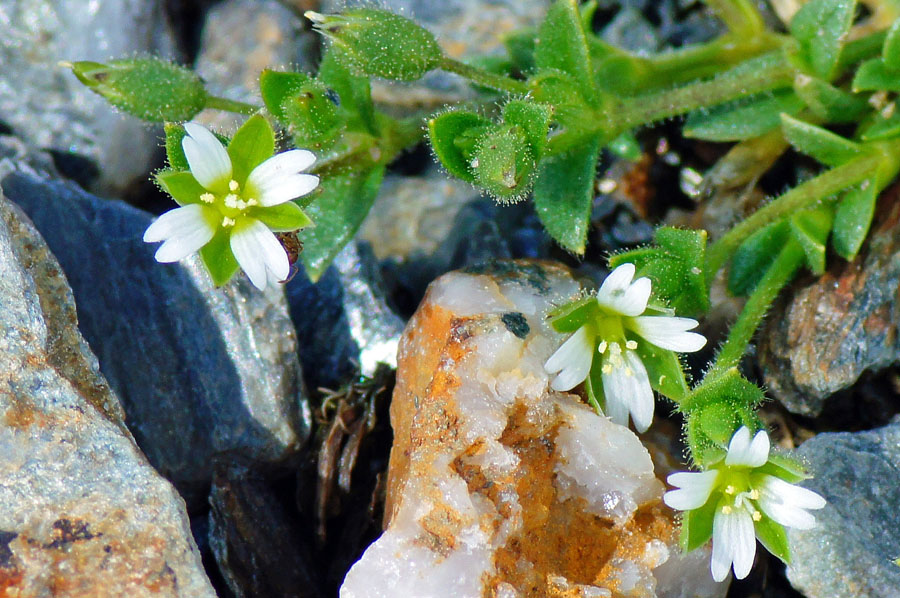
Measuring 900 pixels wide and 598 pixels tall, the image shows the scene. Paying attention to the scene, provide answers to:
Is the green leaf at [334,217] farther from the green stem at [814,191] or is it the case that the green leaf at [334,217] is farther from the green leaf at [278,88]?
the green stem at [814,191]

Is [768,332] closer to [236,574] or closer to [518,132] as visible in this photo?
[518,132]

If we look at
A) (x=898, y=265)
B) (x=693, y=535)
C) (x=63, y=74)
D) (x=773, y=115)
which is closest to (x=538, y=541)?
(x=693, y=535)

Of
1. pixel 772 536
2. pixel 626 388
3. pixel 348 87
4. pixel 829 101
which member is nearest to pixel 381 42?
pixel 348 87

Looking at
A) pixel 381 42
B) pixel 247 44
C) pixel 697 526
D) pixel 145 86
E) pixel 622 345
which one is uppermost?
pixel 381 42

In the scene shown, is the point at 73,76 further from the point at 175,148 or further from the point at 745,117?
the point at 745,117

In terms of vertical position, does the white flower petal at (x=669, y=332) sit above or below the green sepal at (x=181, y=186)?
below

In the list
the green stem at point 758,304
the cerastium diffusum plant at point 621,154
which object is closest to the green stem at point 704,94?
the cerastium diffusum plant at point 621,154

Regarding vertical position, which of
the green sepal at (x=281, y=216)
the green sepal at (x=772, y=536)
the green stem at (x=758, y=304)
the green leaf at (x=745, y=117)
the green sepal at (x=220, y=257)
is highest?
the green sepal at (x=281, y=216)
